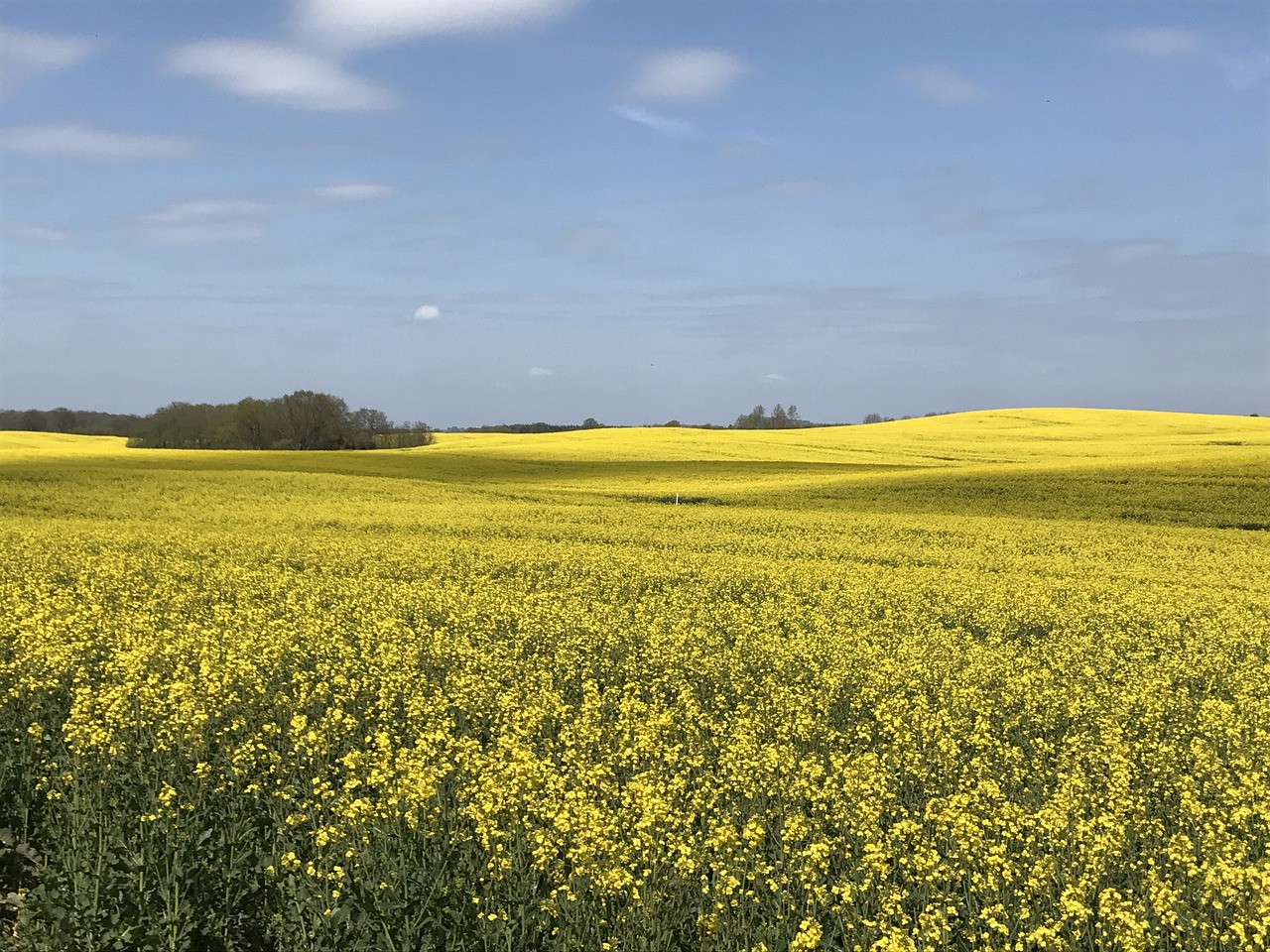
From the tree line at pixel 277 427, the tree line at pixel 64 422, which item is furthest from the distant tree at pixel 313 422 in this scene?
the tree line at pixel 64 422

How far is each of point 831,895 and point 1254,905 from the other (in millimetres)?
2346

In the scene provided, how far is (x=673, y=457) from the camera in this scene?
5962cm

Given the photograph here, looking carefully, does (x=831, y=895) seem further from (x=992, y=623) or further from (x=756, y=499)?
(x=756, y=499)

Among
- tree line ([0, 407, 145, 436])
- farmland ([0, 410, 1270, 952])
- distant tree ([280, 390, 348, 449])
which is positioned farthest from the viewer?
tree line ([0, 407, 145, 436])

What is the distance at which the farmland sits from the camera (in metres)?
5.38

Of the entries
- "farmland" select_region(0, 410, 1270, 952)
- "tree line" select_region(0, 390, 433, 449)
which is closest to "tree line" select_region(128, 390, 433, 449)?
"tree line" select_region(0, 390, 433, 449)

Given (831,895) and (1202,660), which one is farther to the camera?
(1202,660)

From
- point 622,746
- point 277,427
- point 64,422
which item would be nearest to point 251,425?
point 277,427

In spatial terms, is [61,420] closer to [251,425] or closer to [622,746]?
[251,425]

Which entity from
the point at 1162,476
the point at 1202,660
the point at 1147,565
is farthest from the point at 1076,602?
the point at 1162,476

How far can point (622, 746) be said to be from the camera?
7.74m

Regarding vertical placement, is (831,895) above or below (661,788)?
below

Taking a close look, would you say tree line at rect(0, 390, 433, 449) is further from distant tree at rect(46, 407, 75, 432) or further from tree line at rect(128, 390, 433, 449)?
distant tree at rect(46, 407, 75, 432)

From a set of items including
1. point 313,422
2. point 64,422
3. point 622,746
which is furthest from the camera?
point 64,422
